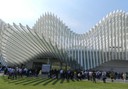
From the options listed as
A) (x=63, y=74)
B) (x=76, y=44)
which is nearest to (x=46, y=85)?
(x=63, y=74)

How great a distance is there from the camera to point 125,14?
6406cm

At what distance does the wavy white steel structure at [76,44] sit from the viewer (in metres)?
60.5

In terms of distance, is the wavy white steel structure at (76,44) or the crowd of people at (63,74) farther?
the wavy white steel structure at (76,44)

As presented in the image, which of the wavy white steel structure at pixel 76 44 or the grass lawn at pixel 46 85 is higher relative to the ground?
the wavy white steel structure at pixel 76 44

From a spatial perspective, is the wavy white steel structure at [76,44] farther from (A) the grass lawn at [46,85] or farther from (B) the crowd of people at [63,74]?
(A) the grass lawn at [46,85]

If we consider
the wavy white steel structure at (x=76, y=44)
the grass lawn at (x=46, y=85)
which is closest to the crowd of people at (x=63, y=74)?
the grass lawn at (x=46, y=85)

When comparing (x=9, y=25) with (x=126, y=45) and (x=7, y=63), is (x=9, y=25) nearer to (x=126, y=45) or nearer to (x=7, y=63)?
(x=7, y=63)

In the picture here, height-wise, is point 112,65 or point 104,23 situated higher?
point 104,23

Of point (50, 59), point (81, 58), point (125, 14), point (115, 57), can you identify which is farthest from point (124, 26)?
point (50, 59)

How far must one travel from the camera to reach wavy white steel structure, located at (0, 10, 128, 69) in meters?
60.5

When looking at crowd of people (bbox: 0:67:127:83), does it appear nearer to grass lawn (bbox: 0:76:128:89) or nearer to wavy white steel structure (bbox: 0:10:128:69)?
grass lawn (bbox: 0:76:128:89)

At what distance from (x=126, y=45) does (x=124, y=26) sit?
4.44 meters

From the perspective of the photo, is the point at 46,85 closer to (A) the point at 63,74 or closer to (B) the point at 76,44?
(A) the point at 63,74

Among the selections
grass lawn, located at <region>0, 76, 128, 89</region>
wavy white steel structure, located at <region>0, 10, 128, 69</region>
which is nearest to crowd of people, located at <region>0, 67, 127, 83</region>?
grass lawn, located at <region>0, 76, 128, 89</region>
